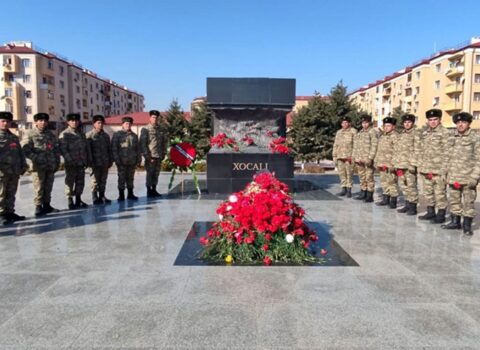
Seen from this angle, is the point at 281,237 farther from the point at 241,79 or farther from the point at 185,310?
the point at 241,79

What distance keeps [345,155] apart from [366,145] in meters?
0.71

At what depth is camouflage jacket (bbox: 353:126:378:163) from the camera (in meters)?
7.27

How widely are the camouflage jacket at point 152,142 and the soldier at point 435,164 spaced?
514 cm

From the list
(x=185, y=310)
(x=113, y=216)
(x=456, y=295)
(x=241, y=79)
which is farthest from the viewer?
(x=241, y=79)

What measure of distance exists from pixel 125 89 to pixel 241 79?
206 ft

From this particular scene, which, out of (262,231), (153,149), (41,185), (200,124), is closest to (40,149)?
(41,185)

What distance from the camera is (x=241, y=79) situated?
27.2ft

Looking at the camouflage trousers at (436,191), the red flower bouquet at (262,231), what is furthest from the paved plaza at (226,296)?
the camouflage trousers at (436,191)

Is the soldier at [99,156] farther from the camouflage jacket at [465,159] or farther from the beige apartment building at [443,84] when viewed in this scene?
the beige apartment building at [443,84]

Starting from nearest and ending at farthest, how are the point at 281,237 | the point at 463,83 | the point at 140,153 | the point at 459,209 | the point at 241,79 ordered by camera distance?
1. the point at 281,237
2. the point at 459,209
3. the point at 140,153
4. the point at 241,79
5. the point at 463,83

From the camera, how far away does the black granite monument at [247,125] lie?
8.19m

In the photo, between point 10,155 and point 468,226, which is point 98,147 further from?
point 468,226

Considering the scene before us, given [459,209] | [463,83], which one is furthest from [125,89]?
[459,209]

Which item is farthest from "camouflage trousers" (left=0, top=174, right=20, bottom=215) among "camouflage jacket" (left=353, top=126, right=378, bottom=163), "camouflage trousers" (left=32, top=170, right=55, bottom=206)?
"camouflage jacket" (left=353, top=126, right=378, bottom=163)
